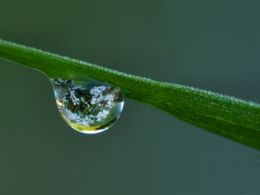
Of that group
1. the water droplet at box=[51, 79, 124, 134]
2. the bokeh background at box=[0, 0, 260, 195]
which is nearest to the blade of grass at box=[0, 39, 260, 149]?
the water droplet at box=[51, 79, 124, 134]

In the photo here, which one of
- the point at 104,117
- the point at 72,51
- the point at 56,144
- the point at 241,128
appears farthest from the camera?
the point at 56,144

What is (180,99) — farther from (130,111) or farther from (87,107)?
(130,111)

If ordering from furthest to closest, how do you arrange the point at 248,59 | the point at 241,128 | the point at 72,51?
1. the point at 72,51
2. the point at 248,59
3. the point at 241,128

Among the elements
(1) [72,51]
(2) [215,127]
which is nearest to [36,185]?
(1) [72,51]

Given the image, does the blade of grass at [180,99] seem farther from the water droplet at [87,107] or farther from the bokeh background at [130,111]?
the bokeh background at [130,111]

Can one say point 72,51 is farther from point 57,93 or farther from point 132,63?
point 57,93

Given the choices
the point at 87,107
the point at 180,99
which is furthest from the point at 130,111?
the point at 180,99

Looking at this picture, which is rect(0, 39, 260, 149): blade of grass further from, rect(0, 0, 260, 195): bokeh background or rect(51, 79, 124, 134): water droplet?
rect(0, 0, 260, 195): bokeh background
